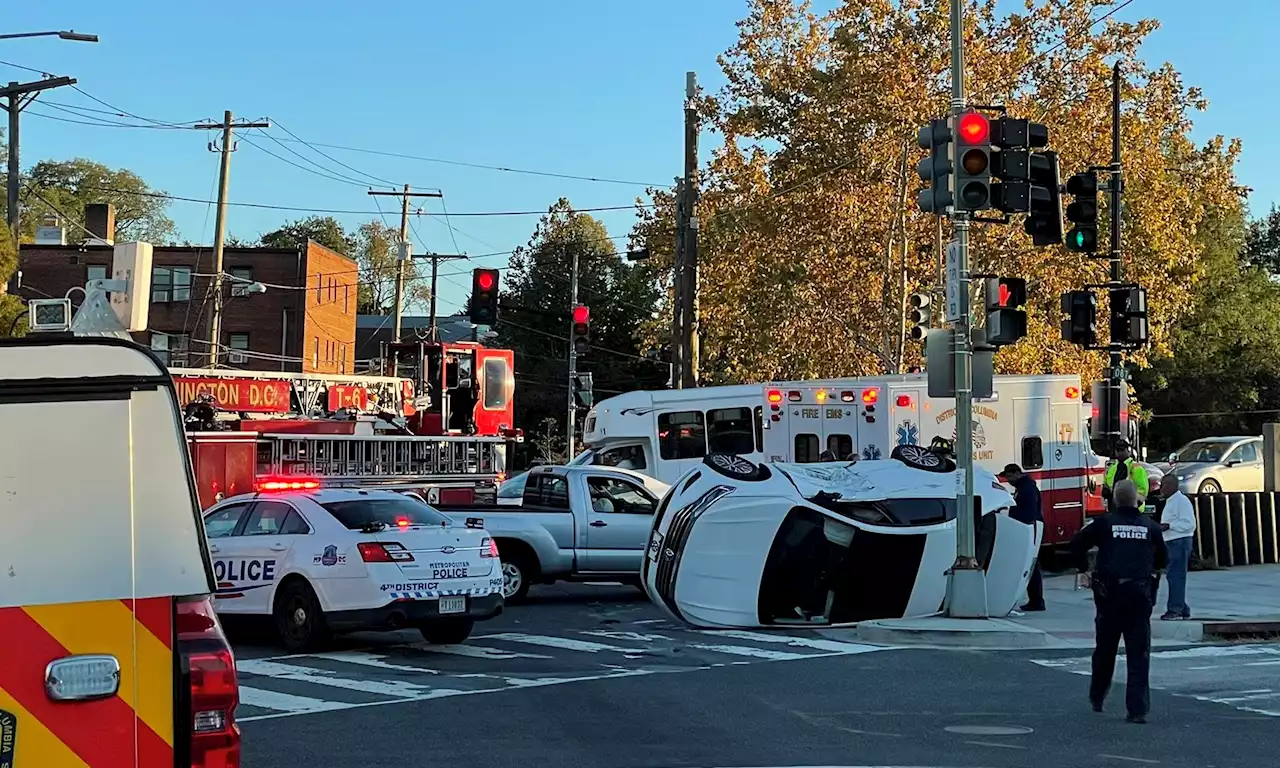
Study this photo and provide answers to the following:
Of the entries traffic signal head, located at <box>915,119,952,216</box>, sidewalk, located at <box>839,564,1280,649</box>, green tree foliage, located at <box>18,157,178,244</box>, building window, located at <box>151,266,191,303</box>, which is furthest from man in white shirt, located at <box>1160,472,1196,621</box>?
green tree foliage, located at <box>18,157,178,244</box>

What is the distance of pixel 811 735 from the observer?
9.85m

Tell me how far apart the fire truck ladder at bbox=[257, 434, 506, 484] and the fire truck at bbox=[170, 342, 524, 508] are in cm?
1

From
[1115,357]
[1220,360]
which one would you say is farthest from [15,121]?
[1220,360]

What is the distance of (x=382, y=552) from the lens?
44.8 feet

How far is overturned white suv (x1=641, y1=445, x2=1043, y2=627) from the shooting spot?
15477 mm

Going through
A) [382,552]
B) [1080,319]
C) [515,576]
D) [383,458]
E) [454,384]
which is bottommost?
[515,576]

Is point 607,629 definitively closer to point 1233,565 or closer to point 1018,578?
point 1018,578

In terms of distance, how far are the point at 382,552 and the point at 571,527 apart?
5.39 m

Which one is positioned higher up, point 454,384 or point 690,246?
point 690,246

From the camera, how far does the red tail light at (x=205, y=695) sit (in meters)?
4.27

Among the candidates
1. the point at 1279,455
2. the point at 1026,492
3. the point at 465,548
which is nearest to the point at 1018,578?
the point at 1026,492

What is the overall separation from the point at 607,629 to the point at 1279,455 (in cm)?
1540

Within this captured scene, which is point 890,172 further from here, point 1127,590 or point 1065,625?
point 1127,590

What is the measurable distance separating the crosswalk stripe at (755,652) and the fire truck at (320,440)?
4.72m
